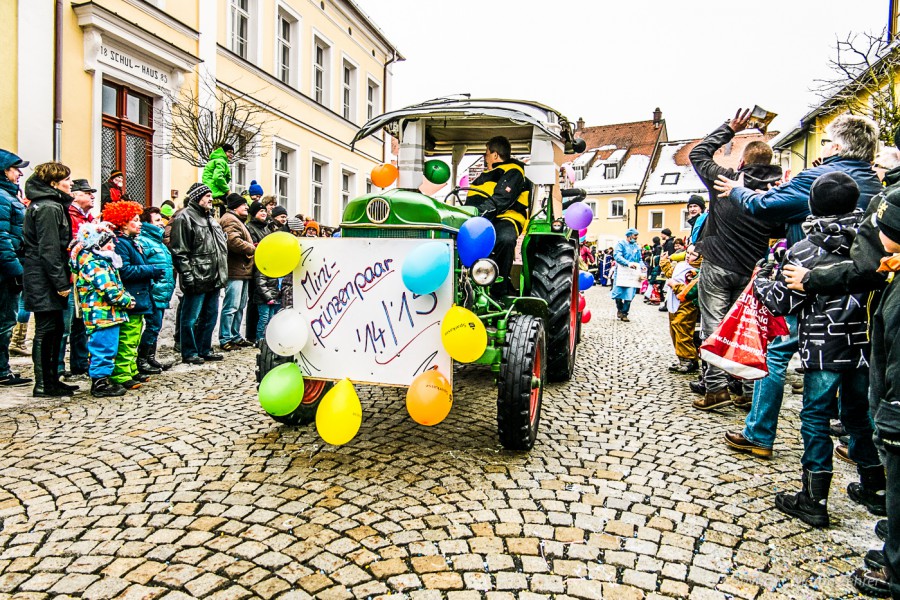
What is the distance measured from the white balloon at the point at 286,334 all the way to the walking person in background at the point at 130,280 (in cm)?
244

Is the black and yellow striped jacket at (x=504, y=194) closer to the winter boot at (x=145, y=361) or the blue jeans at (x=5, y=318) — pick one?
the winter boot at (x=145, y=361)

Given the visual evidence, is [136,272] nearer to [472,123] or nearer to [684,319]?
[472,123]

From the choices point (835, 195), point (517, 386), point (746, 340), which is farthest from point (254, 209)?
point (835, 195)

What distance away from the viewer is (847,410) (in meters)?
2.94

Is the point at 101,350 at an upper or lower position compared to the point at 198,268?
lower

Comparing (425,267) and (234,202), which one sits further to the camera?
(234,202)

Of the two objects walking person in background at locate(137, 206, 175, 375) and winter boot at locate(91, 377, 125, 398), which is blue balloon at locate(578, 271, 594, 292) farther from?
winter boot at locate(91, 377, 125, 398)

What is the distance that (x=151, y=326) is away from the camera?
583 cm

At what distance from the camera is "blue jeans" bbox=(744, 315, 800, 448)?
356 centimetres

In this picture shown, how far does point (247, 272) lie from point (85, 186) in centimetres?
221

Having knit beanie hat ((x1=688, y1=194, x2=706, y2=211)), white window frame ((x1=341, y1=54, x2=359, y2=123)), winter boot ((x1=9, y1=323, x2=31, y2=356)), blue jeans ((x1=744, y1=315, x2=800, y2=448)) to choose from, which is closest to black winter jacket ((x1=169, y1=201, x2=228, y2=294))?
winter boot ((x1=9, y1=323, x2=31, y2=356))

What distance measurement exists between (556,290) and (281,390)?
264cm

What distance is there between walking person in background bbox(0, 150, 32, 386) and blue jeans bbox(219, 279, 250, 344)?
236 cm

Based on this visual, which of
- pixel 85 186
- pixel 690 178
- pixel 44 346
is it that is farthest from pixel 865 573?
pixel 690 178
